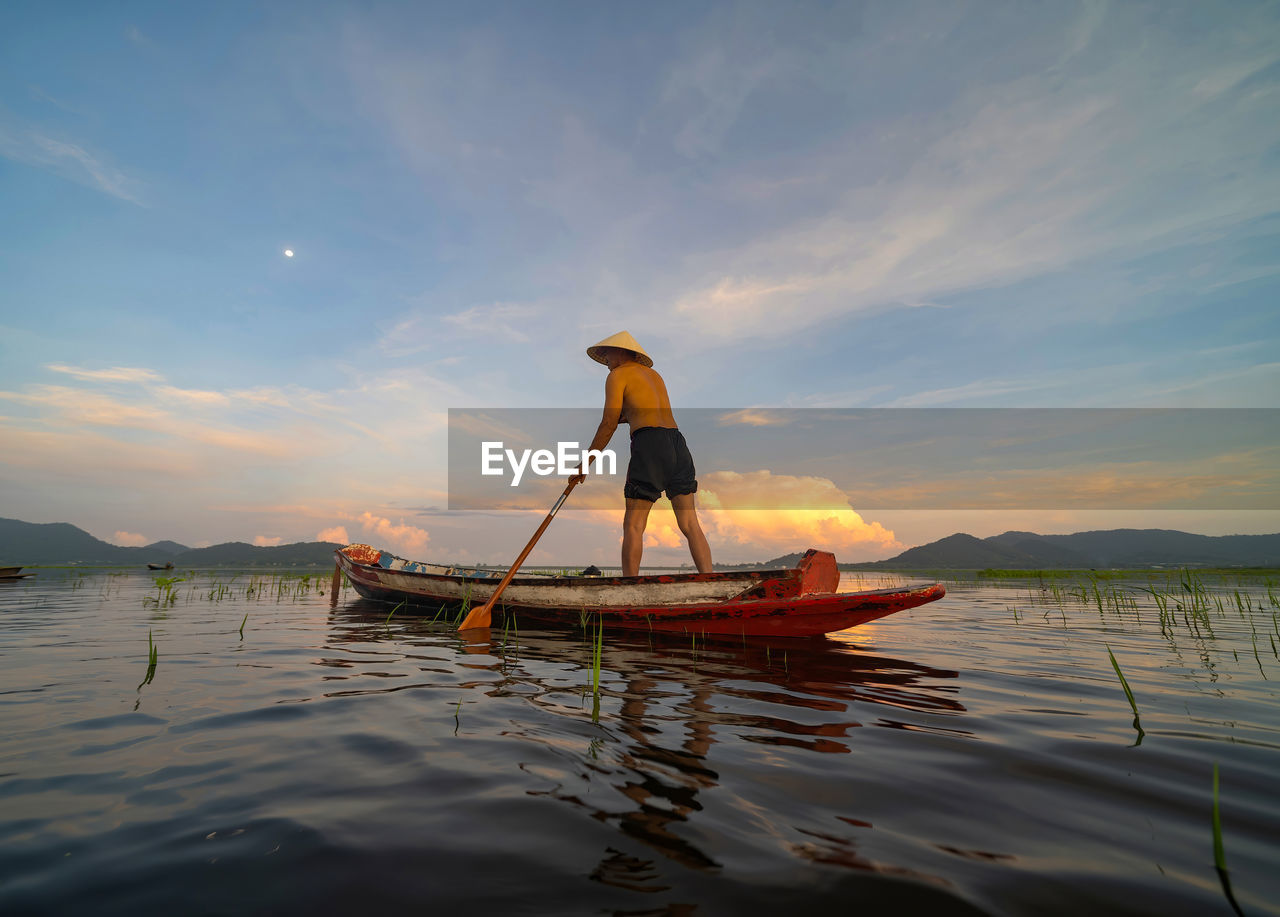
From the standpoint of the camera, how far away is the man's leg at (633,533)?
20.5 feet

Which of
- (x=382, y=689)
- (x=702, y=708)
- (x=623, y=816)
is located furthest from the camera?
(x=382, y=689)

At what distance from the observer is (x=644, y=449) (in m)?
6.54

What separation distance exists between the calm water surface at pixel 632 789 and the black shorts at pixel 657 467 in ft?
8.64

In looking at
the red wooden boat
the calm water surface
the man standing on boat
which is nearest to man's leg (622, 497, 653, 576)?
the man standing on boat

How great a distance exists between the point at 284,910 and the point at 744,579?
15.3 ft

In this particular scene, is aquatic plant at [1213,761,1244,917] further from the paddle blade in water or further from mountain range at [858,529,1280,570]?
mountain range at [858,529,1280,570]

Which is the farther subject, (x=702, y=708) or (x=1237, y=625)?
(x=1237, y=625)

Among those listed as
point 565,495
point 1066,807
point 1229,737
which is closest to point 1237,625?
point 1229,737

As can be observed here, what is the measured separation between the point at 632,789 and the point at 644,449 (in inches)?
191

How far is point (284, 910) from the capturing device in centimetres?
121

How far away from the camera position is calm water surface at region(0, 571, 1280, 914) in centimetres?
131

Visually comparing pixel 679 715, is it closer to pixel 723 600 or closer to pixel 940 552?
pixel 723 600

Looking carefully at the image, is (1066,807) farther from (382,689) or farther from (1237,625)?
(1237,625)

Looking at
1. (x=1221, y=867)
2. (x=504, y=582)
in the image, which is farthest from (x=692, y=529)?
(x=1221, y=867)
